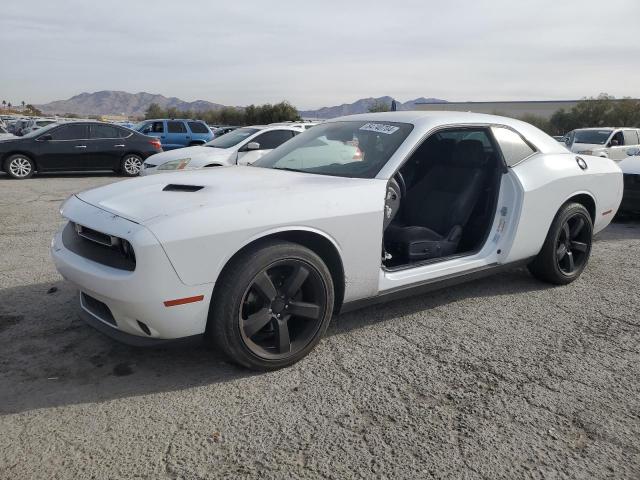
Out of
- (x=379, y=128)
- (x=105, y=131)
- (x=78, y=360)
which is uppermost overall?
(x=379, y=128)

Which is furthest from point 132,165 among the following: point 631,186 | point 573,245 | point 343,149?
point 573,245

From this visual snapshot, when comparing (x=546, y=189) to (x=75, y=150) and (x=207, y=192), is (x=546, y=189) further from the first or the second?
(x=75, y=150)

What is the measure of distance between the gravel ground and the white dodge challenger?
0.29 m

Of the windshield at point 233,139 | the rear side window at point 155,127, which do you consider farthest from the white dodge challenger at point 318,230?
the rear side window at point 155,127

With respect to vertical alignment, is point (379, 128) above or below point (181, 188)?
→ above

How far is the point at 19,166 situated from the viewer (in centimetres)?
1234

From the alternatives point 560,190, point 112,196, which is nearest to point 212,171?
point 112,196

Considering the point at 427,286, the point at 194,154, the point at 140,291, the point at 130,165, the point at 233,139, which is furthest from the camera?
the point at 130,165

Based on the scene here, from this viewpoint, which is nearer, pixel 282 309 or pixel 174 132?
pixel 282 309

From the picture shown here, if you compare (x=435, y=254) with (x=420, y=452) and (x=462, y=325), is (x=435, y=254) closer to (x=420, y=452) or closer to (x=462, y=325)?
(x=462, y=325)

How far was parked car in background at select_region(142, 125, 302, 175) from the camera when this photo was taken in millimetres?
8750

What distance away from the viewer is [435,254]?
3.98 metres

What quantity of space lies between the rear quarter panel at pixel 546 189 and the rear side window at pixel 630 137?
12726mm

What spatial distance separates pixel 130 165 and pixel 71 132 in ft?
5.17
